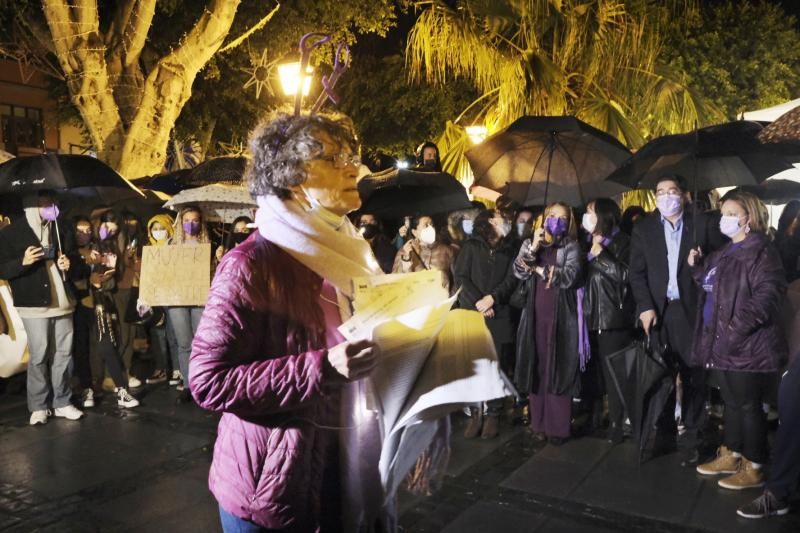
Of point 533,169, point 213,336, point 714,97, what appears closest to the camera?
point 213,336

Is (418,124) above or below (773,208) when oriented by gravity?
above

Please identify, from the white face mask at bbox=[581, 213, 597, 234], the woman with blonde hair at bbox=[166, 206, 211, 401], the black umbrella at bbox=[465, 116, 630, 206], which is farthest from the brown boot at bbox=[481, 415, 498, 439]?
the woman with blonde hair at bbox=[166, 206, 211, 401]

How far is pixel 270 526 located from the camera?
6.66 ft

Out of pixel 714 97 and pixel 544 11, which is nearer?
pixel 544 11

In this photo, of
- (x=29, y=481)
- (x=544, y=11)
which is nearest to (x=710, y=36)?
(x=544, y=11)

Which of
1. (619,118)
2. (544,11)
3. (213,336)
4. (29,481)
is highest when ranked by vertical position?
(544,11)

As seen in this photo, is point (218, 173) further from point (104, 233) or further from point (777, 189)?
point (777, 189)

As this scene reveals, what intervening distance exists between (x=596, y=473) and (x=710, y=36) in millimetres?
18519

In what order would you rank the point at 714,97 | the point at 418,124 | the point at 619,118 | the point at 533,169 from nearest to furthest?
the point at 533,169 → the point at 619,118 → the point at 714,97 → the point at 418,124

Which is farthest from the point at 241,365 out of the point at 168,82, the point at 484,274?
the point at 168,82

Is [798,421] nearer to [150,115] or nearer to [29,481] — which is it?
[29,481]

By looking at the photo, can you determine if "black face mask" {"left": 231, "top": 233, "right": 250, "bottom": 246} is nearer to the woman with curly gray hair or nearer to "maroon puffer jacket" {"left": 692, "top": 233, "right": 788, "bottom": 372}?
"maroon puffer jacket" {"left": 692, "top": 233, "right": 788, "bottom": 372}

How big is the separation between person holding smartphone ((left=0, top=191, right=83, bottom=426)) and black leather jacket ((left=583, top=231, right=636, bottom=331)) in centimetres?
529

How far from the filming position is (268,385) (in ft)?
6.33
